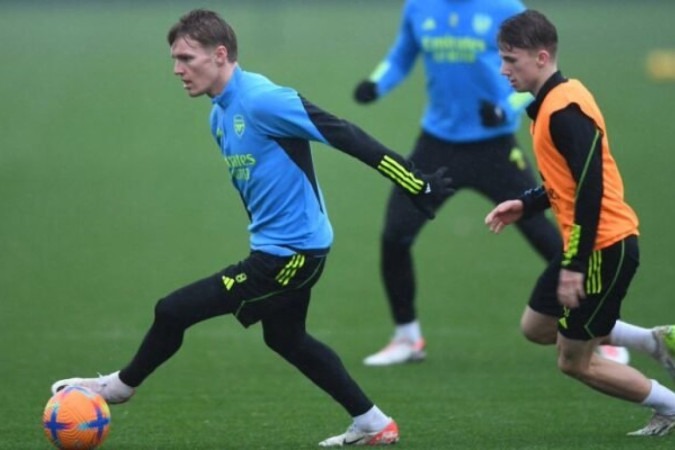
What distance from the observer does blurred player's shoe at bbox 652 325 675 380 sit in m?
8.02

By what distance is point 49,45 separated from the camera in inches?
1511

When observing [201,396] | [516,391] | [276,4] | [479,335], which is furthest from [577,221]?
[276,4]

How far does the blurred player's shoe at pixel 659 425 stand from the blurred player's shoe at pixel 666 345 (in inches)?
16.2

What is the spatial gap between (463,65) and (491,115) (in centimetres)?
65

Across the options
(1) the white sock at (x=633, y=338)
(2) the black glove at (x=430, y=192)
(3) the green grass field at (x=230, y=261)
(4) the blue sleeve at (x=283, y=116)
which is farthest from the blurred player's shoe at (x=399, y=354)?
(4) the blue sleeve at (x=283, y=116)

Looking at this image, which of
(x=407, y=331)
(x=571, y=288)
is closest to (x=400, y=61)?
(x=407, y=331)

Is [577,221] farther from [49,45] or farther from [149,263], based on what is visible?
[49,45]

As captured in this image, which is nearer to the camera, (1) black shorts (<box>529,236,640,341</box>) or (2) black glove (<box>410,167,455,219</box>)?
(1) black shorts (<box>529,236,640,341</box>)

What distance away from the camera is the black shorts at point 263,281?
24.5ft

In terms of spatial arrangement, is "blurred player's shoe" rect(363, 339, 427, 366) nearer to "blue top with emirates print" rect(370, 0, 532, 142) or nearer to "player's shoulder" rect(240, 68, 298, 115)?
"blue top with emirates print" rect(370, 0, 532, 142)

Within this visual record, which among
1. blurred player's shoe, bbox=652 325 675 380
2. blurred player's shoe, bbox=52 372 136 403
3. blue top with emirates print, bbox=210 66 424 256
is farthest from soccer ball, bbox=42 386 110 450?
blurred player's shoe, bbox=652 325 675 380

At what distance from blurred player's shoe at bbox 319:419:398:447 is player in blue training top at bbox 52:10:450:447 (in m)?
0.02

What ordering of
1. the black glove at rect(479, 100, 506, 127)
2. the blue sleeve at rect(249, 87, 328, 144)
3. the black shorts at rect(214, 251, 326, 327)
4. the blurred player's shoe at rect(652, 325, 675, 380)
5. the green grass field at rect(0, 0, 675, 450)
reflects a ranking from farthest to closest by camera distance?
the black glove at rect(479, 100, 506, 127), the green grass field at rect(0, 0, 675, 450), the blurred player's shoe at rect(652, 325, 675, 380), the black shorts at rect(214, 251, 326, 327), the blue sleeve at rect(249, 87, 328, 144)

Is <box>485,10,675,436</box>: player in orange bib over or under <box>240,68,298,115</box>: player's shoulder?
under
